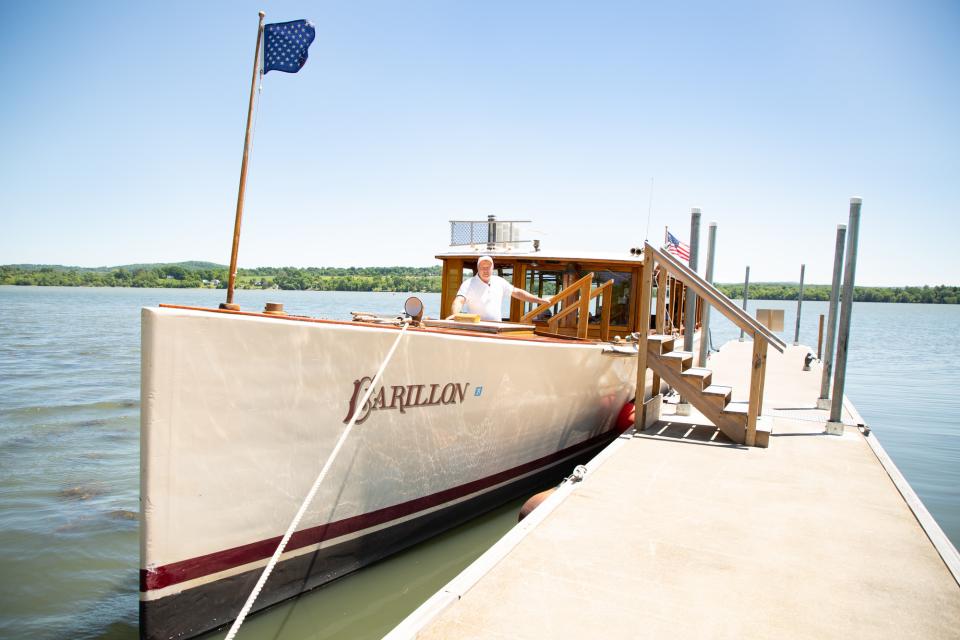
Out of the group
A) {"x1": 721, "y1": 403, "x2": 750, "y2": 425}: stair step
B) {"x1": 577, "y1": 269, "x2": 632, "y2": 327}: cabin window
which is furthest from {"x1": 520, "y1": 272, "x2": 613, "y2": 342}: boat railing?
{"x1": 721, "y1": 403, "x2": 750, "y2": 425}: stair step

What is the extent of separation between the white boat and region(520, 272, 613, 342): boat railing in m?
0.81

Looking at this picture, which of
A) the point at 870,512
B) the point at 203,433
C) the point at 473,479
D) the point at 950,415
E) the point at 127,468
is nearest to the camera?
the point at 203,433

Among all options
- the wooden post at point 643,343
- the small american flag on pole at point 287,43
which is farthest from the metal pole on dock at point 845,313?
the small american flag on pole at point 287,43

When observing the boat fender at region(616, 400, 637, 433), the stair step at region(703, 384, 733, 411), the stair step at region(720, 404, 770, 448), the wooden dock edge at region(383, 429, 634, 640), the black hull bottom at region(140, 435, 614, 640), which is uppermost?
the stair step at region(703, 384, 733, 411)

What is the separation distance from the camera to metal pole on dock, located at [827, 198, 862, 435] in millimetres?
7062

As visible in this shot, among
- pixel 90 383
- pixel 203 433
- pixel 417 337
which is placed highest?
pixel 417 337

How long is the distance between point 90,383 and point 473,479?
475 inches

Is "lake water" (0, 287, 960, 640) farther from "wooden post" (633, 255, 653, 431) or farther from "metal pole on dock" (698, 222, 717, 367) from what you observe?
"metal pole on dock" (698, 222, 717, 367)

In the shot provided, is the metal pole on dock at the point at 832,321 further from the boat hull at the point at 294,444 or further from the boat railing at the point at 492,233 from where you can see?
Answer: the boat hull at the point at 294,444

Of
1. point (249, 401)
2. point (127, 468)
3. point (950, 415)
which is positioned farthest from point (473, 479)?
point (950, 415)

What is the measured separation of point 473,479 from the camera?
18.5 feet

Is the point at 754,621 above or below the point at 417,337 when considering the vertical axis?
below

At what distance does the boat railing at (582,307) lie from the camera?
7.05m

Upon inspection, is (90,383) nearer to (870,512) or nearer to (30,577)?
(30,577)
